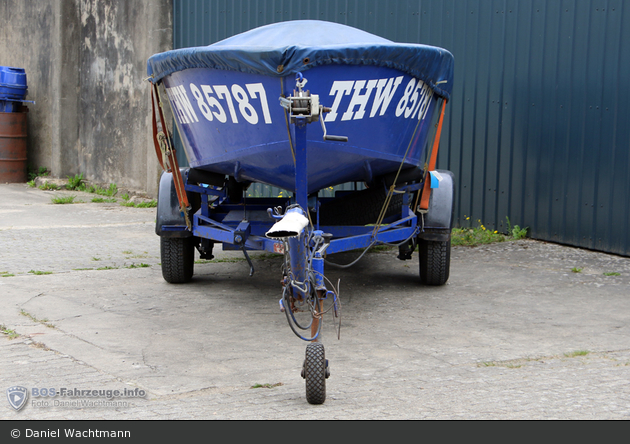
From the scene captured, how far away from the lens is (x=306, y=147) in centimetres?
379

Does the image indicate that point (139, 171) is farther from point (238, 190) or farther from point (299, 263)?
point (299, 263)

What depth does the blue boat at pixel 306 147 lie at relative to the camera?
3848 millimetres

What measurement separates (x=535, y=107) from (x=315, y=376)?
5.38m

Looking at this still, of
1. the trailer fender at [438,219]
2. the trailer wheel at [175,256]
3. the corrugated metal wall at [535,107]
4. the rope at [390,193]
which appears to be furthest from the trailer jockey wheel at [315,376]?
the corrugated metal wall at [535,107]

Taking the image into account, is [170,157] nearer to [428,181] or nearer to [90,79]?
[428,181]

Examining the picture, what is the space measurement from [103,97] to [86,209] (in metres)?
2.36

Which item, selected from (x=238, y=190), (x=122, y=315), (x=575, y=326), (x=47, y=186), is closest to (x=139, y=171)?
(x=47, y=186)

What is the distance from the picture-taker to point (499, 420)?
10.0 ft

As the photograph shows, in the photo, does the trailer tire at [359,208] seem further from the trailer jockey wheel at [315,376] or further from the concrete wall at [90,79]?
the concrete wall at [90,79]

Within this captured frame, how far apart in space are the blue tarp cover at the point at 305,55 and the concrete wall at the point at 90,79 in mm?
5486

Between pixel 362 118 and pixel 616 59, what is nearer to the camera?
pixel 362 118

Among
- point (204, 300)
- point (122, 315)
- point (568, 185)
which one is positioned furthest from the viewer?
point (568, 185)

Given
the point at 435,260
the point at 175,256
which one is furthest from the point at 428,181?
the point at 175,256

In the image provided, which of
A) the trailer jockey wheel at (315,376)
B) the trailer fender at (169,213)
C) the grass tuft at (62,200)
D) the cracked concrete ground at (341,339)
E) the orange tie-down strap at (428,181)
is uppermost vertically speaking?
the orange tie-down strap at (428,181)
